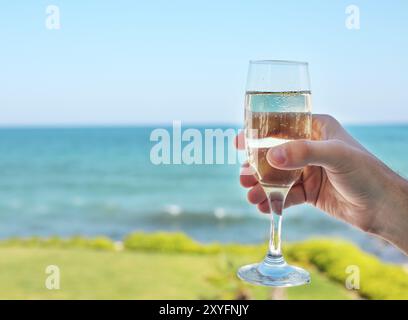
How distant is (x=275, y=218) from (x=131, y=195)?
19.2 metres

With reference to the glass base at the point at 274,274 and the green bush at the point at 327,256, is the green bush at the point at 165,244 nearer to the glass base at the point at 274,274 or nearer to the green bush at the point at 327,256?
the green bush at the point at 327,256

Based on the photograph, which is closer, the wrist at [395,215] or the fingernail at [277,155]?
the fingernail at [277,155]

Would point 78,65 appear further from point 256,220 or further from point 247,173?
point 247,173

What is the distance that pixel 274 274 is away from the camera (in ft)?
5.81

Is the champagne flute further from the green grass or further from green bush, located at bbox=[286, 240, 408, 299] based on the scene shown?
green bush, located at bbox=[286, 240, 408, 299]

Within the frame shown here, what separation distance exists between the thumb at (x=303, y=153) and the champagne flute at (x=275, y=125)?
4.3 inches

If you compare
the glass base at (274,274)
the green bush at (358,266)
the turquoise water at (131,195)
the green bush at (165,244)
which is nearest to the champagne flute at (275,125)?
the glass base at (274,274)

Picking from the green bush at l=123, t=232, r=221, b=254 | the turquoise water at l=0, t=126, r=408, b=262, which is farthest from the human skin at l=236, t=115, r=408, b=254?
the turquoise water at l=0, t=126, r=408, b=262

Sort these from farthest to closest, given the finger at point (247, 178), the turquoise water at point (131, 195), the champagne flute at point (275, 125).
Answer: the turquoise water at point (131, 195) → the finger at point (247, 178) → the champagne flute at point (275, 125)

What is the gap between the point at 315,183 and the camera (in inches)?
91.0

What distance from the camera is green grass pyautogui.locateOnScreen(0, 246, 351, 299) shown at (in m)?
6.39

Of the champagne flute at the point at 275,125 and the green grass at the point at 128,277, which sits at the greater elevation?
the champagne flute at the point at 275,125

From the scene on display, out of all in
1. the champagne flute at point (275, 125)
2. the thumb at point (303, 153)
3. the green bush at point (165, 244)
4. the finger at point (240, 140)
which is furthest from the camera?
the green bush at point (165, 244)

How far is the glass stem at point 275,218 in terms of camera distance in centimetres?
178
